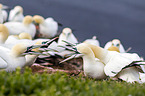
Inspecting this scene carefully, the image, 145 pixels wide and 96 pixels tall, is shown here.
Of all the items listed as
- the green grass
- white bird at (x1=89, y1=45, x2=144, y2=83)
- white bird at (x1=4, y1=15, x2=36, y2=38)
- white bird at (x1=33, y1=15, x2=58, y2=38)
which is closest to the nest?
white bird at (x1=89, y1=45, x2=144, y2=83)

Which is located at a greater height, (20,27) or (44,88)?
(20,27)

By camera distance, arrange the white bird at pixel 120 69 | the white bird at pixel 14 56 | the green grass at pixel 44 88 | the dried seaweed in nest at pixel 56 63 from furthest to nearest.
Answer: the dried seaweed in nest at pixel 56 63, the white bird at pixel 120 69, the white bird at pixel 14 56, the green grass at pixel 44 88

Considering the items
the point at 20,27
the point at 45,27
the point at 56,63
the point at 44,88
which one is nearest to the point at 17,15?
the point at 45,27

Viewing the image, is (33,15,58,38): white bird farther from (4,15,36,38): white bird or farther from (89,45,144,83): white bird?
(89,45,144,83): white bird

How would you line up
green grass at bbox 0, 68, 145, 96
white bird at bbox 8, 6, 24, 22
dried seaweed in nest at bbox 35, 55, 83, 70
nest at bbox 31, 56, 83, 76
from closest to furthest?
green grass at bbox 0, 68, 145, 96 < nest at bbox 31, 56, 83, 76 < dried seaweed in nest at bbox 35, 55, 83, 70 < white bird at bbox 8, 6, 24, 22

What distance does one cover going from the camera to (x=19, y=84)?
144 inches

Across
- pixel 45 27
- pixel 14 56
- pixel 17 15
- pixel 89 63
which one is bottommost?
pixel 89 63

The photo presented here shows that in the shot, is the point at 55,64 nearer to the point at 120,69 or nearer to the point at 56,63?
the point at 56,63

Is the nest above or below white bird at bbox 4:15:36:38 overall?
below

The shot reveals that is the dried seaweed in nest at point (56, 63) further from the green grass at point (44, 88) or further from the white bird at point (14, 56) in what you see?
the green grass at point (44, 88)

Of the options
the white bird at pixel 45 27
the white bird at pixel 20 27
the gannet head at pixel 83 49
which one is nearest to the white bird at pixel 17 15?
the white bird at pixel 45 27

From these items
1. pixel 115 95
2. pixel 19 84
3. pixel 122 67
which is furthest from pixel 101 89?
pixel 122 67

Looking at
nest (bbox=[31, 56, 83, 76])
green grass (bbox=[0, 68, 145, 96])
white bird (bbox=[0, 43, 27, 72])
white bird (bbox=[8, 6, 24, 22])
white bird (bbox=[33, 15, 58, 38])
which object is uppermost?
white bird (bbox=[8, 6, 24, 22])

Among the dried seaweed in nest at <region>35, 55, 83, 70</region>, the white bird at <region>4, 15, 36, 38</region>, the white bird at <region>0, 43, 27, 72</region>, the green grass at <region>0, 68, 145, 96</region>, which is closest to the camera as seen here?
the green grass at <region>0, 68, 145, 96</region>
